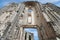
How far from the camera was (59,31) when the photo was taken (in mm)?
7000

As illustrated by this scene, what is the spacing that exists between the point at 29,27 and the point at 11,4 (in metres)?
5.15

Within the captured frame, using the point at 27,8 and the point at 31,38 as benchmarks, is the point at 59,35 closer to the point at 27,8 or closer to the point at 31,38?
the point at 31,38

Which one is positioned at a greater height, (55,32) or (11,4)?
(11,4)

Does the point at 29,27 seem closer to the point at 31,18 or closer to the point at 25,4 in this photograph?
the point at 31,18

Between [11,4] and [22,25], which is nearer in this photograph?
[22,25]

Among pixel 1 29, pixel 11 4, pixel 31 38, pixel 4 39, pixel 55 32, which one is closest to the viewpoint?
pixel 4 39

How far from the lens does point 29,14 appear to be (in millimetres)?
15633

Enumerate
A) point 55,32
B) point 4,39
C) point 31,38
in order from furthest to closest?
1. point 31,38
2. point 55,32
3. point 4,39

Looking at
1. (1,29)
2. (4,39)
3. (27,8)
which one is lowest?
(4,39)

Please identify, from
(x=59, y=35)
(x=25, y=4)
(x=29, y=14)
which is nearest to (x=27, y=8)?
(x=25, y=4)

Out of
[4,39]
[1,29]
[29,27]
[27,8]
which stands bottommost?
[4,39]

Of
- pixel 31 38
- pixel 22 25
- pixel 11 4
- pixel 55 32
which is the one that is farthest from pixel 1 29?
pixel 11 4

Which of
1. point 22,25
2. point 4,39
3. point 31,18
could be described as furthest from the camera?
point 31,18

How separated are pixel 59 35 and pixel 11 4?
36.7ft
